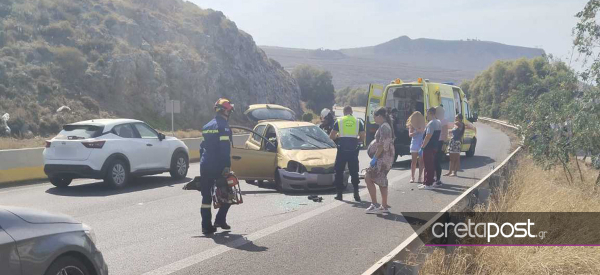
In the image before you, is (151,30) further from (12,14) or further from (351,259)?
(351,259)

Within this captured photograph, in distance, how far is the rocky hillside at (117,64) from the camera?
33438 mm

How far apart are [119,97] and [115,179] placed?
26.2 metres

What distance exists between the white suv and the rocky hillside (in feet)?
59.3

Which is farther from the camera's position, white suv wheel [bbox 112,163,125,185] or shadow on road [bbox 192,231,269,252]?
white suv wheel [bbox 112,163,125,185]

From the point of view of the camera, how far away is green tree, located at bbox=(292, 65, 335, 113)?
7275 centimetres

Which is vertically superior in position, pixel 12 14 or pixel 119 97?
pixel 12 14

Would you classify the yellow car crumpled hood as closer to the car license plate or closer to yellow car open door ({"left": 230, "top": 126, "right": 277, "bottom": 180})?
the car license plate

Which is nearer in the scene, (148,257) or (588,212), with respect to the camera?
(148,257)

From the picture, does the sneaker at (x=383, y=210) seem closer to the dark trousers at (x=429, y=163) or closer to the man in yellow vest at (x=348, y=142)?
the man in yellow vest at (x=348, y=142)

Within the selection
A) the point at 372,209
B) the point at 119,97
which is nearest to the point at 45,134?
the point at 119,97

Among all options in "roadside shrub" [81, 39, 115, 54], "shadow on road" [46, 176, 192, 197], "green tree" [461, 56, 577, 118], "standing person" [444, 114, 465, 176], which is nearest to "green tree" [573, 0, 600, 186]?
"standing person" [444, 114, 465, 176]

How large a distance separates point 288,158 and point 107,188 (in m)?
4.39

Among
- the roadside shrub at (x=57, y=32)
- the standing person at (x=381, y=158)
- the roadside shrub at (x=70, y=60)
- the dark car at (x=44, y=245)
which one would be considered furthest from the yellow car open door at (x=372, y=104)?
the roadside shrub at (x=57, y=32)

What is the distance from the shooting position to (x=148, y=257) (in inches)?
270
